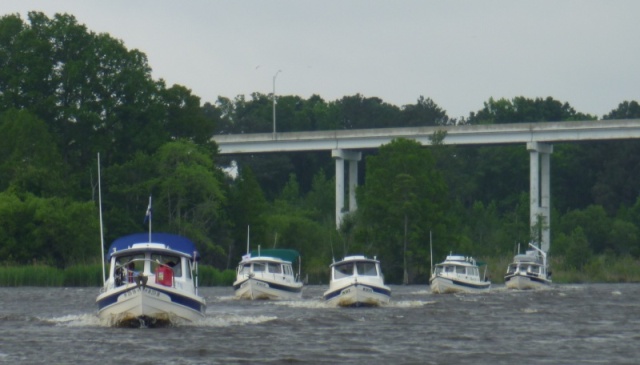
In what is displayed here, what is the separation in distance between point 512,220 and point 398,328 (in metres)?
96.2

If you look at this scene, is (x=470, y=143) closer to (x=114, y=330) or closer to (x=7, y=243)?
(x=7, y=243)

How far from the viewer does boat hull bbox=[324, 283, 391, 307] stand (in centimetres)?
5525

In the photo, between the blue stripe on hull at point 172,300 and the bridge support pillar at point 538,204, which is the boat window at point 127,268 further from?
the bridge support pillar at point 538,204

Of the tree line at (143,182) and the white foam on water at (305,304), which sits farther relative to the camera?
the tree line at (143,182)

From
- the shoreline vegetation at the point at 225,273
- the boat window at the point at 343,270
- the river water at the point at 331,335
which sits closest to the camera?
the river water at the point at 331,335

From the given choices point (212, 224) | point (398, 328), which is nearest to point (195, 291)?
point (398, 328)

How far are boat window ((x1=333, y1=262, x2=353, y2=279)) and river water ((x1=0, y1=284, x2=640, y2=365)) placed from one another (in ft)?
4.60

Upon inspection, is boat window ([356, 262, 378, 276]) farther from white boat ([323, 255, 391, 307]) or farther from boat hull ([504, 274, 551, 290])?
boat hull ([504, 274, 551, 290])

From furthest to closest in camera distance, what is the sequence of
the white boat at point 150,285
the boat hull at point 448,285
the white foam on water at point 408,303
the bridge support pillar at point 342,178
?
the bridge support pillar at point 342,178 → the boat hull at point 448,285 → the white foam on water at point 408,303 → the white boat at point 150,285

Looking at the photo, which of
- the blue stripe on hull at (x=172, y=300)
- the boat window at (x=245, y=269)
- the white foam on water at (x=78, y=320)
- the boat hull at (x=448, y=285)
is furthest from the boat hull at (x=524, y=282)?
the blue stripe on hull at (x=172, y=300)

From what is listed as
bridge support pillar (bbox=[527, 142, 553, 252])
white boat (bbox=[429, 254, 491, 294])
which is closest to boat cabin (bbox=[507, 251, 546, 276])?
white boat (bbox=[429, 254, 491, 294])

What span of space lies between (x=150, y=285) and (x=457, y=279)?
1589 inches

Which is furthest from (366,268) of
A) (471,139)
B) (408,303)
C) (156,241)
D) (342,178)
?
(342,178)

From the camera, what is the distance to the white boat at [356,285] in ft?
182
